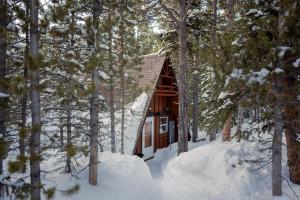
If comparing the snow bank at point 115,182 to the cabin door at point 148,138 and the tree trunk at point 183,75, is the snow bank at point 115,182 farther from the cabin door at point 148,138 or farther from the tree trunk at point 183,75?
the cabin door at point 148,138

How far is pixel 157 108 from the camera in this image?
18531 millimetres

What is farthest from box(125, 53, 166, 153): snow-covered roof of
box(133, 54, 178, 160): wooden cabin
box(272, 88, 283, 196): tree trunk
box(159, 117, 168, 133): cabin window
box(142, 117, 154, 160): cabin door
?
box(272, 88, 283, 196): tree trunk

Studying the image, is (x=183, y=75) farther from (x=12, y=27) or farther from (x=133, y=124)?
(x=12, y=27)

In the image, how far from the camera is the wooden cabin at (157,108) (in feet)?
52.6

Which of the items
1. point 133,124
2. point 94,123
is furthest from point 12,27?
point 133,124

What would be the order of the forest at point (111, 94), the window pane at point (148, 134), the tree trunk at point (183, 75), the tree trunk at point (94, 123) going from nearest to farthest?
the forest at point (111, 94) → the tree trunk at point (94, 123) → the tree trunk at point (183, 75) → the window pane at point (148, 134)

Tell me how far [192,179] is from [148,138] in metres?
7.17

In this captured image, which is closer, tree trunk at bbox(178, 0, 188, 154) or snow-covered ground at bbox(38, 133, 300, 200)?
snow-covered ground at bbox(38, 133, 300, 200)

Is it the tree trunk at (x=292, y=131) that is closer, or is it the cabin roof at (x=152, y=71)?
the tree trunk at (x=292, y=131)

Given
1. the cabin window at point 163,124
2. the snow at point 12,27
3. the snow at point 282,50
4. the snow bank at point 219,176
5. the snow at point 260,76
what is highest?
the snow at point 12,27

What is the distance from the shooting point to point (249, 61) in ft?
25.5

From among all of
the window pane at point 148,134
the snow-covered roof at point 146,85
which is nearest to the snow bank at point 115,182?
the snow-covered roof at point 146,85

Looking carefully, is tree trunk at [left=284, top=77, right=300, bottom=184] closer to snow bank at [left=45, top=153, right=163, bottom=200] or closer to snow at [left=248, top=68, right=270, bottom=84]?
snow at [left=248, top=68, right=270, bottom=84]

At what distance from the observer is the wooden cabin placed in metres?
16.0
